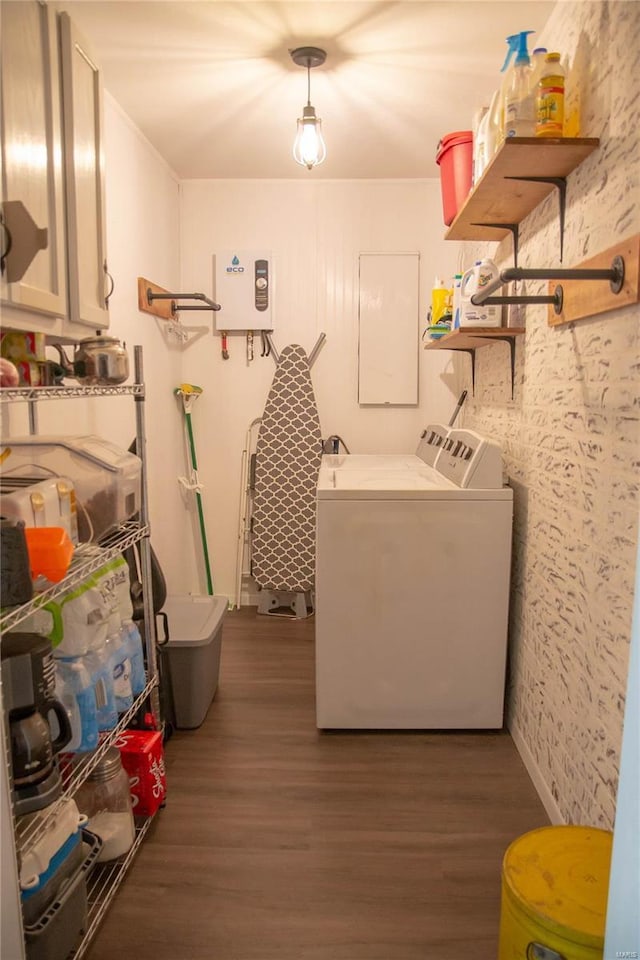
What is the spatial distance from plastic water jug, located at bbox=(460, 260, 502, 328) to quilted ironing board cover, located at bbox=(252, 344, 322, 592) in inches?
55.4

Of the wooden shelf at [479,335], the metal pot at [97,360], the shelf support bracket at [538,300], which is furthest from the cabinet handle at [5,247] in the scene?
the wooden shelf at [479,335]

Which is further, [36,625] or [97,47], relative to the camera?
[97,47]

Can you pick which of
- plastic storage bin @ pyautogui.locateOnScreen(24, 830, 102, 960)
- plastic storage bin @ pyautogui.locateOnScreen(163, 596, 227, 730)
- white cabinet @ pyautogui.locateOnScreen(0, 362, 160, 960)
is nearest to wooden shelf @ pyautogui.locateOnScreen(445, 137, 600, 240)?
white cabinet @ pyautogui.locateOnScreen(0, 362, 160, 960)

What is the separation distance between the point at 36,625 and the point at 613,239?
164 cm

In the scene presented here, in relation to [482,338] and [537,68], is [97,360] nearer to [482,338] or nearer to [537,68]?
[537,68]

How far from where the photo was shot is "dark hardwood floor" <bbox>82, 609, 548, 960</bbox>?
61.4 inches

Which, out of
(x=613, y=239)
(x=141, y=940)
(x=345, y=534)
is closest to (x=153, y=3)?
(x=613, y=239)

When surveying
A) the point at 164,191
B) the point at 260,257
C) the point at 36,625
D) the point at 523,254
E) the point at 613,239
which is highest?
the point at 164,191

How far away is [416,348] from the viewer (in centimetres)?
378

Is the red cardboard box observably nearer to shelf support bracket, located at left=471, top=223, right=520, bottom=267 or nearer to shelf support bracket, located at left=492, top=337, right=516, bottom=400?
shelf support bracket, located at left=492, top=337, right=516, bottom=400

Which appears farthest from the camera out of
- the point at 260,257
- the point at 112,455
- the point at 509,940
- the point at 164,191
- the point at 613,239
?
the point at 260,257

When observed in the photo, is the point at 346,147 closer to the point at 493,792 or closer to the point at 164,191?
the point at 164,191

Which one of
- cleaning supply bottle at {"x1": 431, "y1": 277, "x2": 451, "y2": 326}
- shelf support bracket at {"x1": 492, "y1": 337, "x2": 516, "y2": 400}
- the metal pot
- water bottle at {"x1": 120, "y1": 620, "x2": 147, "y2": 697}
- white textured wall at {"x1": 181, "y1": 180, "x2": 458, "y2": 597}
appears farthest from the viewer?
white textured wall at {"x1": 181, "y1": 180, "x2": 458, "y2": 597}

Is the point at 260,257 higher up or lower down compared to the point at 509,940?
higher up
